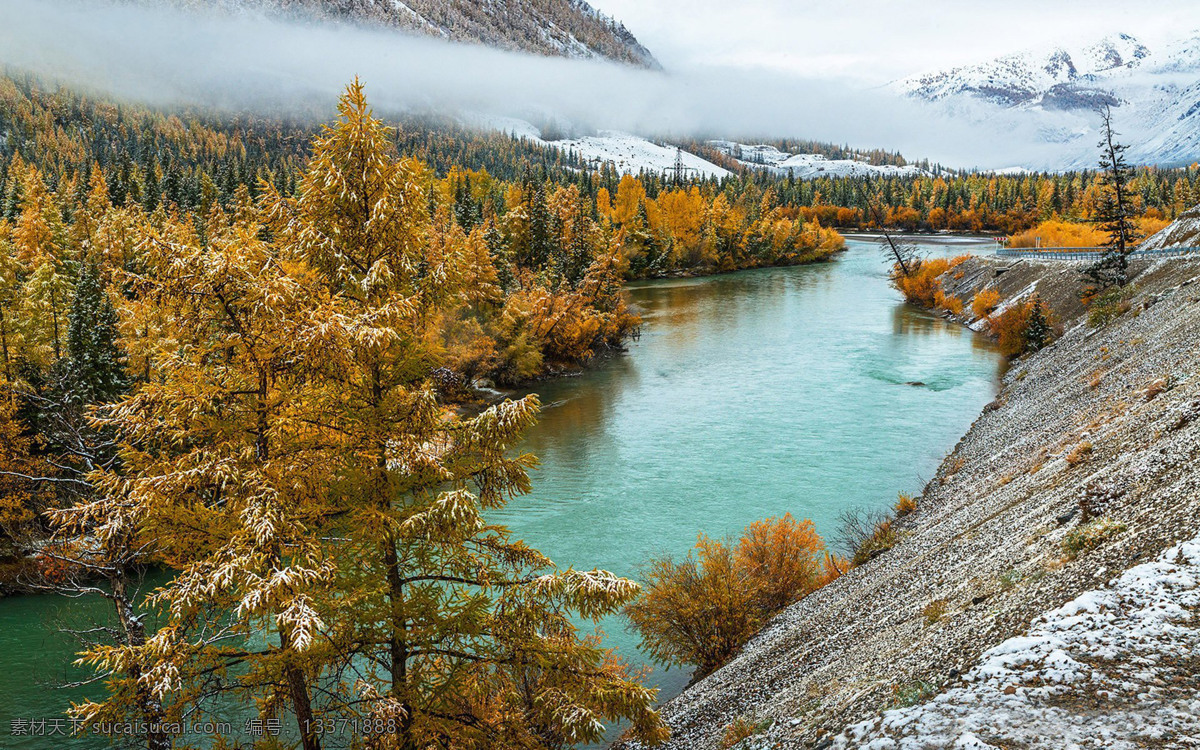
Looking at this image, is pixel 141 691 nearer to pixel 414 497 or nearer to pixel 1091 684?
pixel 414 497

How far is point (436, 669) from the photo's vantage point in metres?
9.73

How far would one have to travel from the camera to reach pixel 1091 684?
305 inches

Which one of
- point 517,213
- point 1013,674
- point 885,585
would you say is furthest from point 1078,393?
point 517,213

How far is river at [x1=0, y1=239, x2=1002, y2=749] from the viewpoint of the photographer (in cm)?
2352

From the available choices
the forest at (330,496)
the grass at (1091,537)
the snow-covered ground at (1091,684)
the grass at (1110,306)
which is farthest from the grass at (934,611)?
the grass at (1110,306)

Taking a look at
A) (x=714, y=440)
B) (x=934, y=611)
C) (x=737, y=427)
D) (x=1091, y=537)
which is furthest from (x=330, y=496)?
(x=737, y=427)

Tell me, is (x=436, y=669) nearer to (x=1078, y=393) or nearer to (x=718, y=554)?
(x=718, y=554)

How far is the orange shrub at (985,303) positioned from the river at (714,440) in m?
3.04

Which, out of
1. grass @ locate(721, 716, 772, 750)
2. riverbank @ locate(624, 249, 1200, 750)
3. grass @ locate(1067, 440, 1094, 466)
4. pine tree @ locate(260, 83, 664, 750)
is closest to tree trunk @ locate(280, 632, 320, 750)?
pine tree @ locate(260, 83, 664, 750)

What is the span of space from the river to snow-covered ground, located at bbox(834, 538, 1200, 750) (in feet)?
34.6

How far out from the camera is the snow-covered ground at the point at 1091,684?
7027 millimetres

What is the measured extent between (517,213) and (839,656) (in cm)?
5904

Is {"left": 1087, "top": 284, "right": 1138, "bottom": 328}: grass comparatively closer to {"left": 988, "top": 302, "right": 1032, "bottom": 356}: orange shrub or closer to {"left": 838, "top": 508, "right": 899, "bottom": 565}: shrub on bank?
{"left": 988, "top": 302, "right": 1032, "bottom": 356}: orange shrub

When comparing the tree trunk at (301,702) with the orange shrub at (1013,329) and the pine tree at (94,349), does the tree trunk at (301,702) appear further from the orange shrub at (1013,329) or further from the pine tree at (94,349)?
the orange shrub at (1013,329)
